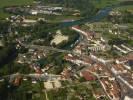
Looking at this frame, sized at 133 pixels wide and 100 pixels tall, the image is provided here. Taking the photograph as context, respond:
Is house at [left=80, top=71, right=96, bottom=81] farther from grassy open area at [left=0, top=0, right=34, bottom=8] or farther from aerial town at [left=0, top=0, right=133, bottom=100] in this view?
grassy open area at [left=0, top=0, right=34, bottom=8]

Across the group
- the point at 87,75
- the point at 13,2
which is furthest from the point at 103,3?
the point at 87,75

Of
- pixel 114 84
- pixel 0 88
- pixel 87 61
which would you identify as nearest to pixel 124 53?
pixel 87 61

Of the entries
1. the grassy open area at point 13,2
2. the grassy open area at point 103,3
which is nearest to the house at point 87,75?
the grassy open area at point 13,2

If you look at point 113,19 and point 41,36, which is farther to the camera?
point 113,19

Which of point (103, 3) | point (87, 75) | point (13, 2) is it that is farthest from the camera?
point (103, 3)

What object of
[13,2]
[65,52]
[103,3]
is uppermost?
[13,2]

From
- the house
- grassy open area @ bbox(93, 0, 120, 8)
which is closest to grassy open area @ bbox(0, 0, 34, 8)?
grassy open area @ bbox(93, 0, 120, 8)

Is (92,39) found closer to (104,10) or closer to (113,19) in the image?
(113,19)

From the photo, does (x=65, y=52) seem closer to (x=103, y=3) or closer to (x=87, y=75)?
(x=87, y=75)
